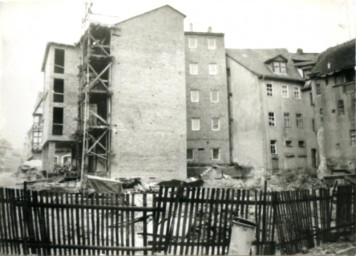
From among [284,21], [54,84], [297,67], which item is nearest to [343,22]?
[284,21]

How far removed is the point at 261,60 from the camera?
124 ft

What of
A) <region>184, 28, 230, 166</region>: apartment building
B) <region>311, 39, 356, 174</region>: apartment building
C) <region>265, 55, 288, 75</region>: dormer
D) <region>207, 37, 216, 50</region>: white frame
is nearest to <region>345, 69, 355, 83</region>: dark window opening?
<region>311, 39, 356, 174</region>: apartment building

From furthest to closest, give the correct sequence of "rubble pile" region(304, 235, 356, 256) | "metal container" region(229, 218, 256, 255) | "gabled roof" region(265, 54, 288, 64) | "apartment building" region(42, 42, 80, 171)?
"gabled roof" region(265, 54, 288, 64)
"apartment building" region(42, 42, 80, 171)
"rubble pile" region(304, 235, 356, 256)
"metal container" region(229, 218, 256, 255)

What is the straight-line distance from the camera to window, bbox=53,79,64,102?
99.1 ft

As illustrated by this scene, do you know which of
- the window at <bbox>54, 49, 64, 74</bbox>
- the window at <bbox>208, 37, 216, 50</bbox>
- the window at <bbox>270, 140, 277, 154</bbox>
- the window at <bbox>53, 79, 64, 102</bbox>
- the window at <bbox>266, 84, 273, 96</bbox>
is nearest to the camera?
the window at <bbox>53, 79, 64, 102</bbox>

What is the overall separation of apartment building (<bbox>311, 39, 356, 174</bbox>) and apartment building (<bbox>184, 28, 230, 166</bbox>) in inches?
470

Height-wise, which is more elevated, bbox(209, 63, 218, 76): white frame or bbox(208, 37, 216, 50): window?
bbox(208, 37, 216, 50): window

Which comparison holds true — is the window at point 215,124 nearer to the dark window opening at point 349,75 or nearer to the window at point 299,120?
the window at point 299,120

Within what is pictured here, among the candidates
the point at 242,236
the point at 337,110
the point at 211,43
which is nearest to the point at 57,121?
the point at 211,43

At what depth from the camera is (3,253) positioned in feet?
23.9

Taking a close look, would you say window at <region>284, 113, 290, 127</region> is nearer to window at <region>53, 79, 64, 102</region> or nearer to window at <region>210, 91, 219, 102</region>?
window at <region>210, 91, 219, 102</region>

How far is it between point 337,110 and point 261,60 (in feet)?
47.6

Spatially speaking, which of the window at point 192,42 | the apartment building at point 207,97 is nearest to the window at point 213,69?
the apartment building at point 207,97

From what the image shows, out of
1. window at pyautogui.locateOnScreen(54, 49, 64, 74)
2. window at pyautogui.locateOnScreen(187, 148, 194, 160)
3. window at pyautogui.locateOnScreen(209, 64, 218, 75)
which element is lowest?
window at pyautogui.locateOnScreen(187, 148, 194, 160)
